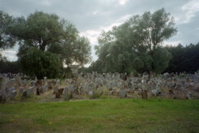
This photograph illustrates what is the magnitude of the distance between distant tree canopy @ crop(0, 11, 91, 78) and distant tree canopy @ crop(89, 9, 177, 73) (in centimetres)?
818

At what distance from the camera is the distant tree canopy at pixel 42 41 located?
23422 millimetres

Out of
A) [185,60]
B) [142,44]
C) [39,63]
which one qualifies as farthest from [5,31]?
[185,60]

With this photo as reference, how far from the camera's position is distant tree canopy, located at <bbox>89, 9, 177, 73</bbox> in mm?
27641

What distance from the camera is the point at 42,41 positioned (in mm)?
26859

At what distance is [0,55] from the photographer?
27375 millimetres

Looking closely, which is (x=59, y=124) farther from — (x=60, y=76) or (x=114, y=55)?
(x=114, y=55)

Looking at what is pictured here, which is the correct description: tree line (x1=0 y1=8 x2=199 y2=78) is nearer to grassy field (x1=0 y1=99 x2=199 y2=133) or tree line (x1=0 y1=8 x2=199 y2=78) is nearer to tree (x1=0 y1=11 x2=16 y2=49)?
tree (x1=0 y1=11 x2=16 y2=49)

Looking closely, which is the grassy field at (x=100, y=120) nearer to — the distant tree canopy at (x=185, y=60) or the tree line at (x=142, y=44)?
the tree line at (x=142, y=44)

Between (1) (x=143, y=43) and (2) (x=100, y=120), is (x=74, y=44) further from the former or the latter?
(2) (x=100, y=120)

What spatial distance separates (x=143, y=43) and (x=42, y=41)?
2039 cm

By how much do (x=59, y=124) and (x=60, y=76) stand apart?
72.2 feet

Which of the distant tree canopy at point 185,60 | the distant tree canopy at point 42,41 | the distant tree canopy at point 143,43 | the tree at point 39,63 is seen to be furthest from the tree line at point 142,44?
the distant tree canopy at point 185,60

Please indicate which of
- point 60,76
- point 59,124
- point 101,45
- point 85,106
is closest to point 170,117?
point 85,106

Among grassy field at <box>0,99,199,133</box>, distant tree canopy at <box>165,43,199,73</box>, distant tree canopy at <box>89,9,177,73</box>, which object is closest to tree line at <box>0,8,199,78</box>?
distant tree canopy at <box>89,9,177,73</box>
